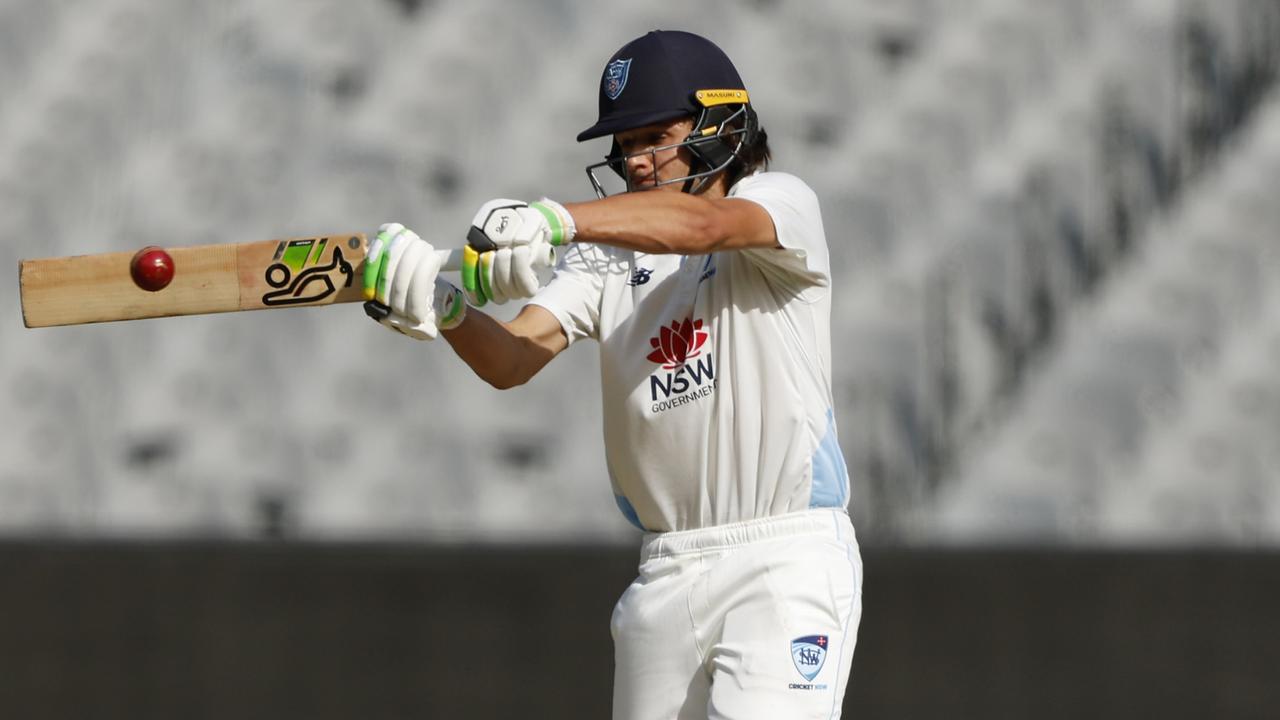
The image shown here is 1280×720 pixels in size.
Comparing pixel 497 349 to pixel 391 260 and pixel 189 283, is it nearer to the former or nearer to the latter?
pixel 391 260

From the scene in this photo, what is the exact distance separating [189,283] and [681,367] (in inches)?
31.1

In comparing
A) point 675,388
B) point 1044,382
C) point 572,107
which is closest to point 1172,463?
point 1044,382

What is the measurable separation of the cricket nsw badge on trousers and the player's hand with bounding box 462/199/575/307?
68 cm

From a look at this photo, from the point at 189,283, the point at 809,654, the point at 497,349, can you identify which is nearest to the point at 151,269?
the point at 189,283

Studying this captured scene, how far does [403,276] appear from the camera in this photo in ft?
7.91

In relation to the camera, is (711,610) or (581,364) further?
(581,364)

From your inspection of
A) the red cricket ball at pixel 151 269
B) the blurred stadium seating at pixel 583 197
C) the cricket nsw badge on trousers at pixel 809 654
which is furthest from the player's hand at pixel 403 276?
the blurred stadium seating at pixel 583 197

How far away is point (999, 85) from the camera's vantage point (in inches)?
203

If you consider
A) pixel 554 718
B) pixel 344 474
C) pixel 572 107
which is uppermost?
pixel 572 107

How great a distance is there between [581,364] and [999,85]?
1.58m

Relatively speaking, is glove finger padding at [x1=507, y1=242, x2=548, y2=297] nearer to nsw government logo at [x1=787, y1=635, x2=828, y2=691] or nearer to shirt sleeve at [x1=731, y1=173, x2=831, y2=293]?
shirt sleeve at [x1=731, y1=173, x2=831, y2=293]

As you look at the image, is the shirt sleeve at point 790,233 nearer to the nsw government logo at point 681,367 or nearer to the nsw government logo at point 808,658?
the nsw government logo at point 681,367

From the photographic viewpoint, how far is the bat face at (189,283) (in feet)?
8.41

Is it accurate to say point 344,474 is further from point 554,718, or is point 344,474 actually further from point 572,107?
point 572,107
